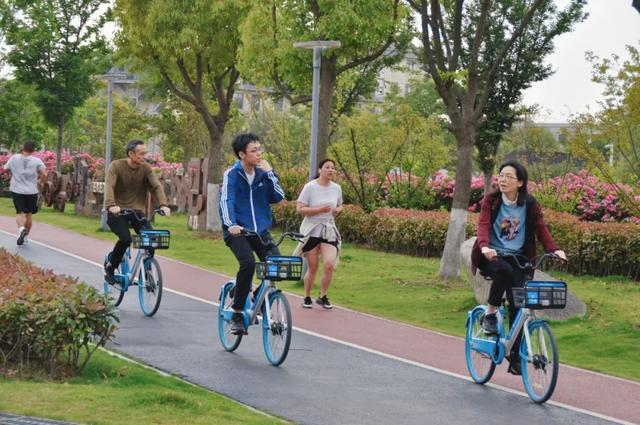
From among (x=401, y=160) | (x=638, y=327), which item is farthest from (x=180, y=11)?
(x=638, y=327)

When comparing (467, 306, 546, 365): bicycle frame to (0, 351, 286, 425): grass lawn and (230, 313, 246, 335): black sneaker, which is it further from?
(0, 351, 286, 425): grass lawn

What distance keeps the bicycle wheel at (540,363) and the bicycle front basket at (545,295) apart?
174 mm

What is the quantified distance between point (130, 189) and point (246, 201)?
3.15 m

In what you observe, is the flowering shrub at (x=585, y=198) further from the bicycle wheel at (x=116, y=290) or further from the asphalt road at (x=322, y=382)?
the asphalt road at (x=322, y=382)

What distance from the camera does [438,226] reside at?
2345 centimetres

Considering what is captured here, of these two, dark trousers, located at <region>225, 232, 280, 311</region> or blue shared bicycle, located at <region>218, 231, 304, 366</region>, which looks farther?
dark trousers, located at <region>225, 232, 280, 311</region>

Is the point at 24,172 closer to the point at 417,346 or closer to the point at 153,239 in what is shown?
the point at 153,239

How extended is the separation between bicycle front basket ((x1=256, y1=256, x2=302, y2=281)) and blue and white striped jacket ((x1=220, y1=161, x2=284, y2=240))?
1.61 feet

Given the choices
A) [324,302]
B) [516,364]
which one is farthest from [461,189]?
[516,364]

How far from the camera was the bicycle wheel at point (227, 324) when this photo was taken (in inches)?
421

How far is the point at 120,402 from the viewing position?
290 inches

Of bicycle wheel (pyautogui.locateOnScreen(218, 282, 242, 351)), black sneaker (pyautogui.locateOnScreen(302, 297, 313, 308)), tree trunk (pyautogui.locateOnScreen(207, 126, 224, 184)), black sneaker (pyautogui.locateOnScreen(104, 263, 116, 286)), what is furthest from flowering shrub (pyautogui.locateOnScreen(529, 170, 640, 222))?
bicycle wheel (pyautogui.locateOnScreen(218, 282, 242, 351))

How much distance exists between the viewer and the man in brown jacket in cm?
1298

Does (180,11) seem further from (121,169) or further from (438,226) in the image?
(121,169)
